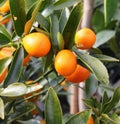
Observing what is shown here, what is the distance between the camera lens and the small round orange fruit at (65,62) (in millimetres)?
606

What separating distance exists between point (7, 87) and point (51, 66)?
0.32ft

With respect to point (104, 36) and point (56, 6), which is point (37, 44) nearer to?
point (56, 6)

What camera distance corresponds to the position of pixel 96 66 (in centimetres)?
63

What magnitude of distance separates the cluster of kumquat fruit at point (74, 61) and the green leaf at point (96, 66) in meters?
0.02

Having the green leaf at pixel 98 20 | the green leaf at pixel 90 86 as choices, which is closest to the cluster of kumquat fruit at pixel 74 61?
the green leaf at pixel 90 86

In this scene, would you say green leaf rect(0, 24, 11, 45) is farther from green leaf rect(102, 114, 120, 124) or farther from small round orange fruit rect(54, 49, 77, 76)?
green leaf rect(102, 114, 120, 124)

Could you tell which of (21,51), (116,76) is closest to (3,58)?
(21,51)

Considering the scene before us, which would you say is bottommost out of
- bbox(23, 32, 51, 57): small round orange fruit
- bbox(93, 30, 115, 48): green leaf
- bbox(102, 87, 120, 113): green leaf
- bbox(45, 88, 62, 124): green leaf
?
bbox(93, 30, 115, 48): green leaf

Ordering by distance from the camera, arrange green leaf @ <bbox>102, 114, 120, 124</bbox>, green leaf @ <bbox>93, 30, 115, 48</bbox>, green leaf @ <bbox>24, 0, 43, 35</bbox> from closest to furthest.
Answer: green leaf @ <bbox>24, 0, 43, 35</bbox> < green leaf @ <bbox>102, 114, 120, 124</bbox> < green leaf @ <bbox>93, 30, 115, 48</bbox>

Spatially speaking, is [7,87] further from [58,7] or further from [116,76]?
[116,76]

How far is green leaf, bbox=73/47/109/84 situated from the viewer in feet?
2.04

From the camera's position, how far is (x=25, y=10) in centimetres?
64

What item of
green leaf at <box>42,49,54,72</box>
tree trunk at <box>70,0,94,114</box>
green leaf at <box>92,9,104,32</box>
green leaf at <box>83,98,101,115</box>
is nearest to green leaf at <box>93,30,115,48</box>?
green leaf at <box>92,9,104,32</box>

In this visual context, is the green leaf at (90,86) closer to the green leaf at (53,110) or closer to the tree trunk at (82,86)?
the tree trunk at (82,86)
